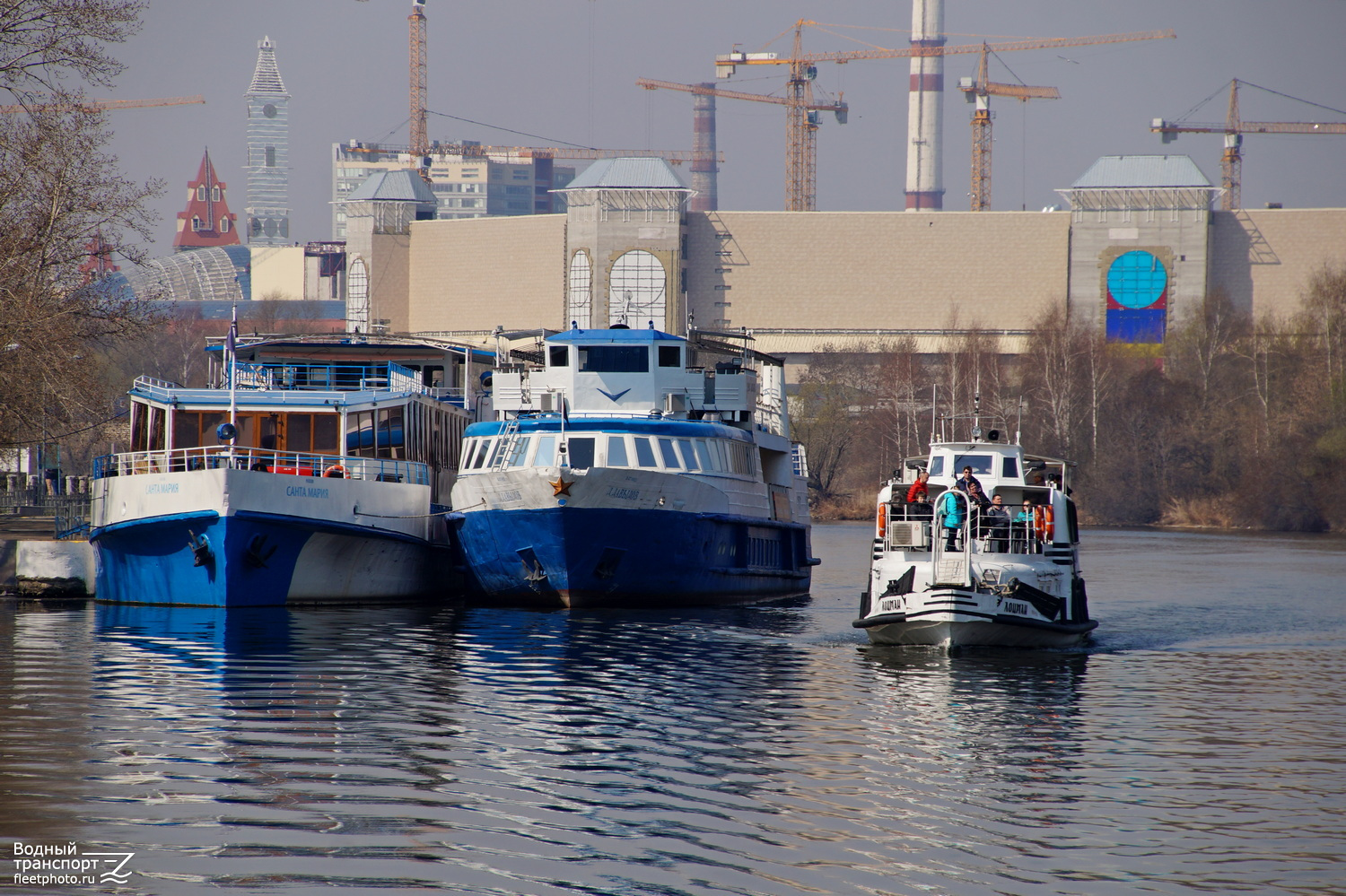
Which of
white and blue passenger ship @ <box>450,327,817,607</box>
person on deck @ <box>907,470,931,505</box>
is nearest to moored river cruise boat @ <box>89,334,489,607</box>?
white and blue passenger ship @ <box>450,327,817,607</box>

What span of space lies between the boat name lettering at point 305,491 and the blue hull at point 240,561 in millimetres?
515

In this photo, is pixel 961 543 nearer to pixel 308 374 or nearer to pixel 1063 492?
pixel 1063 492

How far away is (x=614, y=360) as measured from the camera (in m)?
37.3

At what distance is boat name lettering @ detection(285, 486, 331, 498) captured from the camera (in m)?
31.7

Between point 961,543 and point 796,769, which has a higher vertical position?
point 961,543

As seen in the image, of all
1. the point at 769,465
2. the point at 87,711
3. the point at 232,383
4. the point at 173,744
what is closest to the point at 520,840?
the point at 173,744

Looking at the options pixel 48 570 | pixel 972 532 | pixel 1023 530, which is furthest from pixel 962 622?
pixel 48 570

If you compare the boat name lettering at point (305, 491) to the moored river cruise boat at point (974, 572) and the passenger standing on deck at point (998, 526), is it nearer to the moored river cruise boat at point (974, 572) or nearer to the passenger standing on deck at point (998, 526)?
the moored river cruise boat at point (974, 572)

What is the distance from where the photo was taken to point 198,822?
13.5 m

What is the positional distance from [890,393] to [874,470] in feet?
23.6

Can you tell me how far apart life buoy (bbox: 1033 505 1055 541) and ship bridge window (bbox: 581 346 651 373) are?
11720mm

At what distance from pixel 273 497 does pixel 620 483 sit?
269 inches

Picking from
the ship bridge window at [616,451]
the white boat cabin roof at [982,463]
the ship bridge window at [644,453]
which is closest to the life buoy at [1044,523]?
the white boat cabin roof at [982,463]

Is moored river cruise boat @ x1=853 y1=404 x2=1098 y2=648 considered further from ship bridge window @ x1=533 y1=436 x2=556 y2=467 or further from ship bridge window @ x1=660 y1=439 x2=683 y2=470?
ship bridge window @ x1=533 y1=436 x2=556 y2=467
